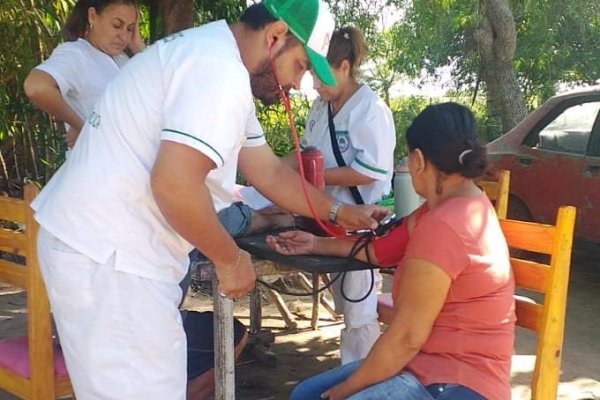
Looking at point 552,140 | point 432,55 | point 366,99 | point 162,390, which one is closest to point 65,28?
point 366,99

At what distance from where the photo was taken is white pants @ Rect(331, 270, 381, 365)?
3.02 meters

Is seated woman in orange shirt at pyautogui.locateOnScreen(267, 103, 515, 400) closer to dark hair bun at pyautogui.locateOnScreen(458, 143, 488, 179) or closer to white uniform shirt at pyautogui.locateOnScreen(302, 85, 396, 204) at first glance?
dark hair bun at pyautogui.locateOnScreen(458, 143, 488, 179)

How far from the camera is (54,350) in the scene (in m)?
2.59

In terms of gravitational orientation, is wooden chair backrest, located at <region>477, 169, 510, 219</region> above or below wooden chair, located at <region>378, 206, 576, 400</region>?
above

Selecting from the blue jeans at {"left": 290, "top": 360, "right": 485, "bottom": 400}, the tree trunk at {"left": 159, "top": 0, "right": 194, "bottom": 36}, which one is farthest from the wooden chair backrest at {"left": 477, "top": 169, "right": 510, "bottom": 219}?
the tree trunk at {"left": 159, "top": 0, "right": 194, "bottom": 36}

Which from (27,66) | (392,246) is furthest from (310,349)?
(27,66)

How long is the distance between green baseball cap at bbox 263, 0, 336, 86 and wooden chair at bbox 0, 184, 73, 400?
3.44ft

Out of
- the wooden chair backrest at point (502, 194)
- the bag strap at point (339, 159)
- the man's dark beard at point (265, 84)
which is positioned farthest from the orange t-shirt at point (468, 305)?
the bag strap at point (339, 159)

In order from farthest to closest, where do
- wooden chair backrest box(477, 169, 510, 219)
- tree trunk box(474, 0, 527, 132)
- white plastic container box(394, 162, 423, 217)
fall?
tree trunk box(474, 0, 527, 132) → wooden chair backrest box(477, 169, 510, 219) → white plastic container box(394, 162, 423, 217)

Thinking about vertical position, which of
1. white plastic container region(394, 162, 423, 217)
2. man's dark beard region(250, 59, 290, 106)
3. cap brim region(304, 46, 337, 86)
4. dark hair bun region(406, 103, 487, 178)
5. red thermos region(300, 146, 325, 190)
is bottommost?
white plastic container region(394, 162, 423, 217)

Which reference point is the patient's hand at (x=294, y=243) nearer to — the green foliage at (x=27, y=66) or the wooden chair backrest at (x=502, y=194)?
the wooden chair backrest at (x=502, y=194)

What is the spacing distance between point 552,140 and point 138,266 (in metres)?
4.50

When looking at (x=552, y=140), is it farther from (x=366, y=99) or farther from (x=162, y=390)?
(x=162, y=390)

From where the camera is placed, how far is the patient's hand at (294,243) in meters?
2.39
